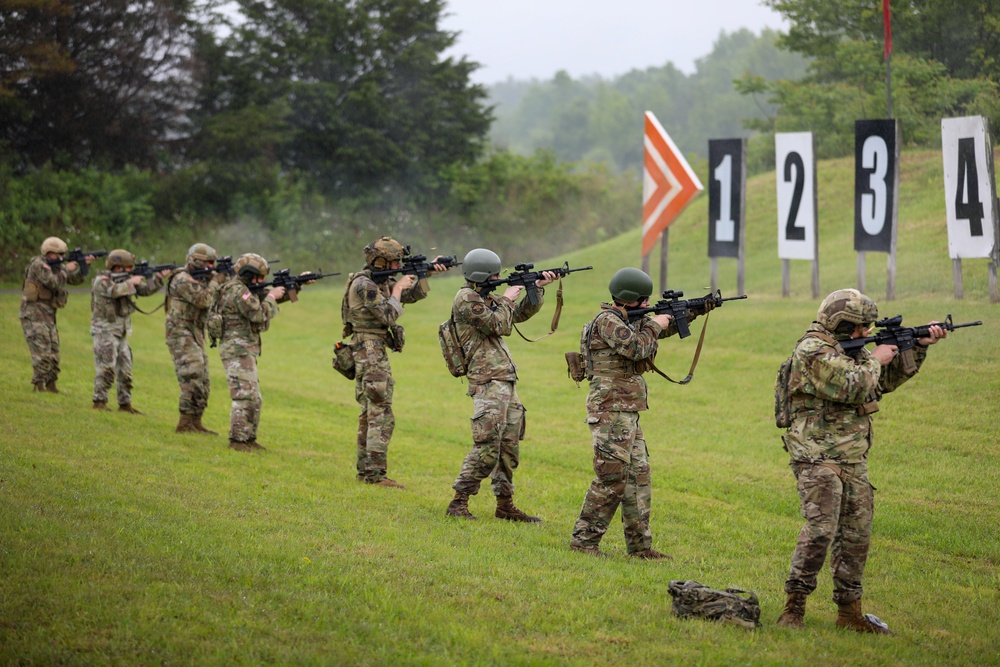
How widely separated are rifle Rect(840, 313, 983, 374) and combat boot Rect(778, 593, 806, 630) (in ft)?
6.15

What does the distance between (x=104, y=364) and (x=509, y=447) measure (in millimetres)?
7954

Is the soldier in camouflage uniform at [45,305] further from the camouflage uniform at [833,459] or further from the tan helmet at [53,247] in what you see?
the camouflage uniform at [833,459]

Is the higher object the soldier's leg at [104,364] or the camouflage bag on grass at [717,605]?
the soldier's leg at [104,364]

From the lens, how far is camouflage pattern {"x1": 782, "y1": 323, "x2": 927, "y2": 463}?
24.5 feet

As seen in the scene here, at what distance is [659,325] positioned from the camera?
9117mm

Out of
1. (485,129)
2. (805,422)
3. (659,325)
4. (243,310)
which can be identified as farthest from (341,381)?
(485,129)

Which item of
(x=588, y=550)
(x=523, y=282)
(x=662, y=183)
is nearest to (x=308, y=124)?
(x=662, y=183)

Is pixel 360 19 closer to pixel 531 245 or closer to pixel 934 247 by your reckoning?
pixel 531 245

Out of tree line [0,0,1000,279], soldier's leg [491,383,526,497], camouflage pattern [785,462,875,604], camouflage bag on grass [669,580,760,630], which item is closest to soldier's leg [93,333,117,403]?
soldier's leg [491,383,526,497]

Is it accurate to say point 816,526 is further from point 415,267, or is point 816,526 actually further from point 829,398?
point 415,267

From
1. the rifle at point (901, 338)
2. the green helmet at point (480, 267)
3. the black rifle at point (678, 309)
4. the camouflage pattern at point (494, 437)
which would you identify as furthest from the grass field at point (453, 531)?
the green helmet at point (480, 267)

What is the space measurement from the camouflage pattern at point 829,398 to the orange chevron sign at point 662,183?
680 inches

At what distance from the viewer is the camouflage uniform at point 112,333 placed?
15.4 m

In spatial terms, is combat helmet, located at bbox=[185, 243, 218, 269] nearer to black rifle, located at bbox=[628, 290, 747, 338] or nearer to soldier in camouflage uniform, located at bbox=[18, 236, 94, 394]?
soldier in camouflage uniform, located at bbox=[18, 236, 94, 394]
